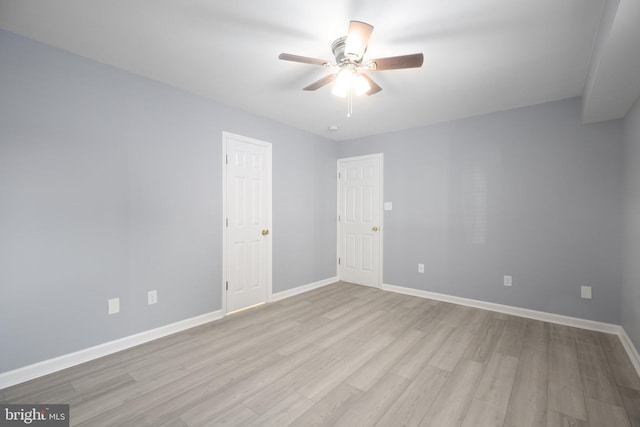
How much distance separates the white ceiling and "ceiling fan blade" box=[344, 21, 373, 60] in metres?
0.22

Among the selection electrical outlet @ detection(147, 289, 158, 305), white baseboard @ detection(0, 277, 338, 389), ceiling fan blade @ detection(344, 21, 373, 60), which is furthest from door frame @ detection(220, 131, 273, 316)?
ceiling fan blade @ detection(344, 21, 373, 60)

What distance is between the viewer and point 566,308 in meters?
3.08

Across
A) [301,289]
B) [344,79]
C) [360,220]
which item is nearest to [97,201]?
[344,79]

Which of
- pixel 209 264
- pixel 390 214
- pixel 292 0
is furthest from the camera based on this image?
pixel 390 214

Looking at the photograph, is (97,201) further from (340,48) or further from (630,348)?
(630,348)

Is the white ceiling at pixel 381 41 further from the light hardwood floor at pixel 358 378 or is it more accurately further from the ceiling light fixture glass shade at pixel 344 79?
the light hardwood floor at pixel 358 378

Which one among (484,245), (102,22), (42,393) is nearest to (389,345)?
(484,245)

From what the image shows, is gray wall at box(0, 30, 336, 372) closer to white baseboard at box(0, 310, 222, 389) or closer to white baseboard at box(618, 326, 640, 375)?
white baseboard at box(0, 310, 222, 389)

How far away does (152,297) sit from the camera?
8.91ft

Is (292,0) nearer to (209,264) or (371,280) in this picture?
(209,264)

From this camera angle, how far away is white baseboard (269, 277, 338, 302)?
13.0 ft

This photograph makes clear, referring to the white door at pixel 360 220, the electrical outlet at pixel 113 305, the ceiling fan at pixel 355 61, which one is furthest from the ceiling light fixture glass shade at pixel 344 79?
the electrical outlet at pixel 113 305

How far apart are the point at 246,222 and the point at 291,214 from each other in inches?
32.4

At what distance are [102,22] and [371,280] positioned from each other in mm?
4407
